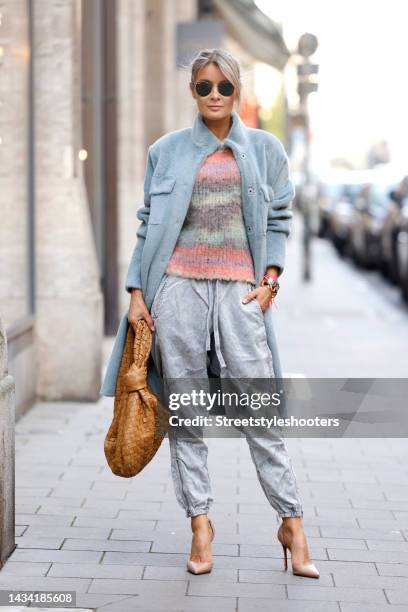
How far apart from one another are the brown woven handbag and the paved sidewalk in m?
0.44

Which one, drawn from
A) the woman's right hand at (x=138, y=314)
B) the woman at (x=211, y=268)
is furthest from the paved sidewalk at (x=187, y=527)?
the woman's right hand at (x=138, y=314)

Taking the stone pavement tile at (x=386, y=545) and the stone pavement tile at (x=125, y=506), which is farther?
the stone pavement tile at (x=125, y=506)

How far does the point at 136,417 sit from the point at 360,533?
1338 mm

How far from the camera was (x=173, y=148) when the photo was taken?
4.80m

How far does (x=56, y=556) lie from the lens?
16.4ft

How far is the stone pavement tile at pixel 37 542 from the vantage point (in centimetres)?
514

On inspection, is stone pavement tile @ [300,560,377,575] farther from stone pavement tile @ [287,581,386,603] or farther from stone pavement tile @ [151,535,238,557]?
stone pavement tile @ [151,535,238,557]

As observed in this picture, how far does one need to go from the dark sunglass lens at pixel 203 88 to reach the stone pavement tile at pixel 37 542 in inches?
73.4

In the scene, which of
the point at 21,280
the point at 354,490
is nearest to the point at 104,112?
the point at 21,280

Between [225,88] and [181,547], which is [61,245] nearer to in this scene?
[181,547]

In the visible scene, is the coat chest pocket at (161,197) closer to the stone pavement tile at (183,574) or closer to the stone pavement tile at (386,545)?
the stone pavement tile at (183,574)

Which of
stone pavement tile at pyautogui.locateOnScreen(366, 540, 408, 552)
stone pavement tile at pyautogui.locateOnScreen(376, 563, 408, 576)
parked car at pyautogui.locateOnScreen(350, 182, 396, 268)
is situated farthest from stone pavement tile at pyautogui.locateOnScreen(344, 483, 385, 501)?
parked car at pyautogui.locateOnScreen(350, 182, 396, 268)

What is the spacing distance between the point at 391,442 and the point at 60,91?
308 centimetres

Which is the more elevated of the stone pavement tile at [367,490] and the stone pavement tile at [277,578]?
the stone pavement tile at [277,578]
